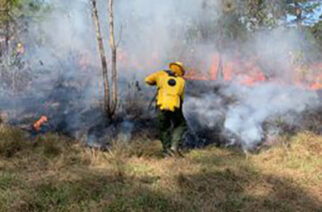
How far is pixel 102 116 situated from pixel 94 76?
A: 3.14m

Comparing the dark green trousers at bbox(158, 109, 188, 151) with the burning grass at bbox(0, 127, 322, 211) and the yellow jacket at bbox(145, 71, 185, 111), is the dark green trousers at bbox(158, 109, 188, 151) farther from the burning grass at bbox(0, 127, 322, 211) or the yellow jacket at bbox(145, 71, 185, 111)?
the burning grass at bbox(0, 127, 322, 211)

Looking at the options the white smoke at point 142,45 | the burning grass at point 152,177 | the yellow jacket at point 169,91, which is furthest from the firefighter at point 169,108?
the white smoke at point 142,45

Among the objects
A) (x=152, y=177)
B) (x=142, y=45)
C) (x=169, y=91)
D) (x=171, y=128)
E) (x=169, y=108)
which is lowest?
(x=152, y=177)

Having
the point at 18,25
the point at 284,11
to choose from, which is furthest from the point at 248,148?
the point at 284,11

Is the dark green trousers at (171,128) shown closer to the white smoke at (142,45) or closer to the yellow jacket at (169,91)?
the yellow jacket at (169,91)

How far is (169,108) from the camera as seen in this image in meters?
6.59

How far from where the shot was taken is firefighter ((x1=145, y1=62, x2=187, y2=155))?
6.62m

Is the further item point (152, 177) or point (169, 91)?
point (169, 91)

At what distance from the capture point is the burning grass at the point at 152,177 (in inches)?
171

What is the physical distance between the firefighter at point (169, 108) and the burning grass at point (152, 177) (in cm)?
28

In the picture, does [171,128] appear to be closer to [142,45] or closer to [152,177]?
[152,177]

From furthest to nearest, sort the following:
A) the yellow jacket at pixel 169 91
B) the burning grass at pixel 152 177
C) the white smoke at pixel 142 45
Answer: the white smoke at pixel 142 45 → the yellow jacket at pixel 169 91 → the burning grass at pixel 152 177

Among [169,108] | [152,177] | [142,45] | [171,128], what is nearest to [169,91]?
[169,108]

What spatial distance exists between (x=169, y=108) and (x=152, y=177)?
1646mm
